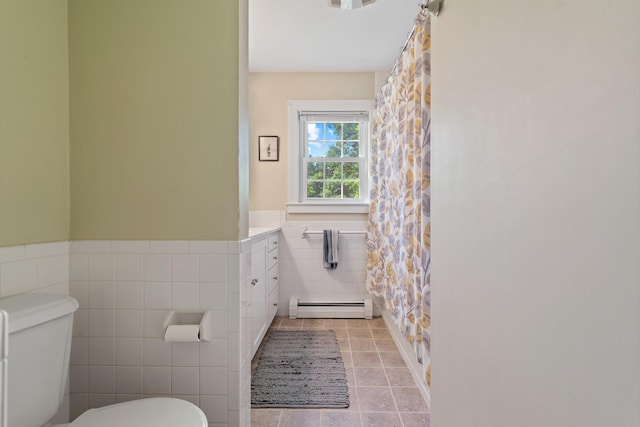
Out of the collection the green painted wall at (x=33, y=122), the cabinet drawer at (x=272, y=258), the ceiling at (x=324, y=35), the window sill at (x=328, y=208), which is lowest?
the cabinet drawer at (x=272, y=258)

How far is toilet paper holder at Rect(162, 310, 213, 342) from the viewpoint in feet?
3.86

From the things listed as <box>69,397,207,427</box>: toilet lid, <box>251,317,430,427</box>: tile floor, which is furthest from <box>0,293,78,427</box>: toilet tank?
<box>251,317,430,427</box>: tile floor

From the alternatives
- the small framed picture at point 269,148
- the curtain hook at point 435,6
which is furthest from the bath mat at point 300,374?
the curtain hook at point 435,6

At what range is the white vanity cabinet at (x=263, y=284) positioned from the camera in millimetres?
2227

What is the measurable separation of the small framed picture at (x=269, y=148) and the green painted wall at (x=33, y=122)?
2.12 metres

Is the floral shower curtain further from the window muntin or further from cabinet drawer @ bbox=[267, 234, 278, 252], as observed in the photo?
cabinet drawer @ bbox=[267, 234, 278, 252]

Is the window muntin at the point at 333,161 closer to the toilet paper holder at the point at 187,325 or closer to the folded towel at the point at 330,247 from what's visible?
the folded towel at the point at 330,247

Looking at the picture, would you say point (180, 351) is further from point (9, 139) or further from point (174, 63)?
point (174, 63)

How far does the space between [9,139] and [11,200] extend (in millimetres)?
190

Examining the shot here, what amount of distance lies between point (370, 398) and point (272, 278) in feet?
4.34

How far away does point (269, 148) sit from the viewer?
3312mm

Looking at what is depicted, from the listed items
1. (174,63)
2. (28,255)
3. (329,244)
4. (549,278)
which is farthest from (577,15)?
(329,244)

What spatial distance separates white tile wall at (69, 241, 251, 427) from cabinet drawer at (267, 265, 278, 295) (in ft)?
4.74

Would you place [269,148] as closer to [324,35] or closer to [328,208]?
[328,208]
